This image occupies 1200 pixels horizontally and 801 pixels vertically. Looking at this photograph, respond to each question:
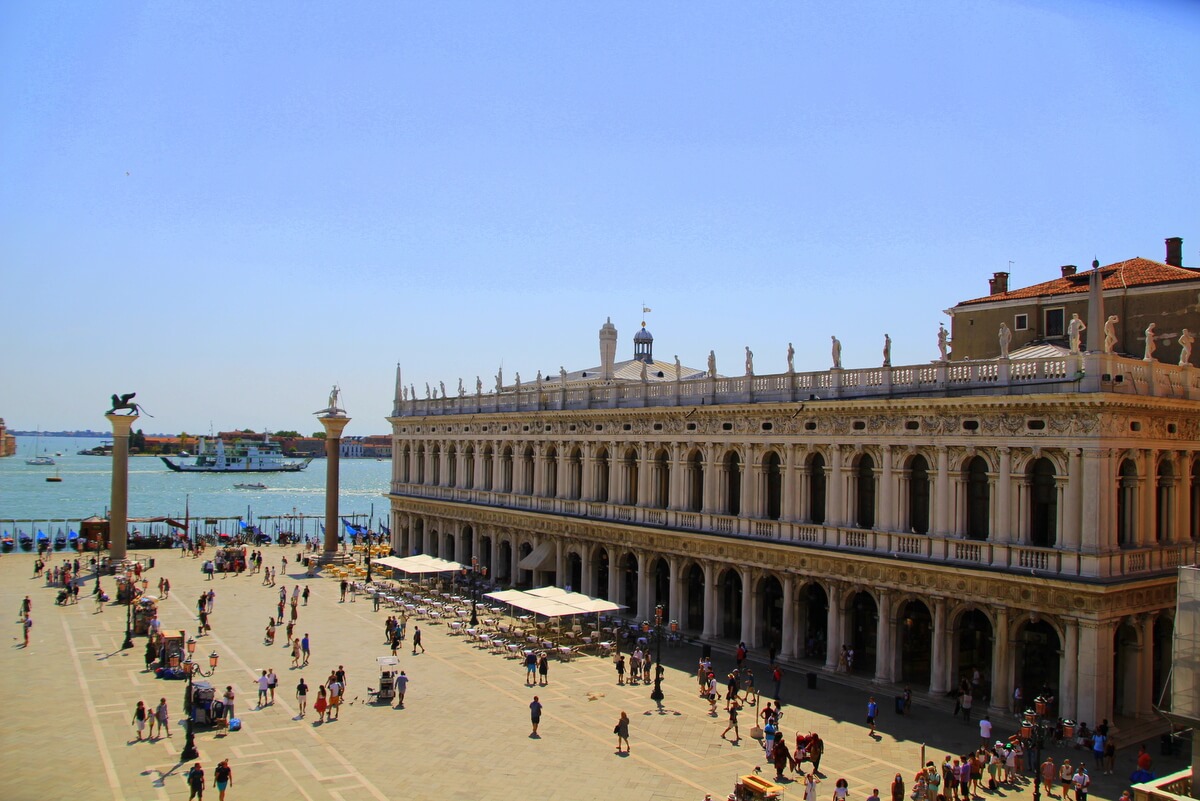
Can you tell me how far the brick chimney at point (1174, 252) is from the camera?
34.4 metres

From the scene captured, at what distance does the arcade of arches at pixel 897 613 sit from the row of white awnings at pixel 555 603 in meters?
3.66

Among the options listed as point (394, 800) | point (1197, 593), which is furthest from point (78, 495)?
point (1197, 593)

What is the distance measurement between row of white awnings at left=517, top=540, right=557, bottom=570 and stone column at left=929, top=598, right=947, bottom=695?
20213mm

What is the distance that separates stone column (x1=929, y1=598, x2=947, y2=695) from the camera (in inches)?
1099

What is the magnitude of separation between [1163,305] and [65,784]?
32806 mm

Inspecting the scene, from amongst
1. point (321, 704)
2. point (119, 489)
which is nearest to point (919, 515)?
point (321, 704)

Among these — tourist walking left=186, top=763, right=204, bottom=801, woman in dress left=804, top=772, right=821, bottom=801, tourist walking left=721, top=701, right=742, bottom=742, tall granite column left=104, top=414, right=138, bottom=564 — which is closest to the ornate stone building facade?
tourist walking left=721, top=701, right=742, bottom=742

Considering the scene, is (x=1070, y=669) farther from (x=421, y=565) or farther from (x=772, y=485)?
(x=421, y=565)

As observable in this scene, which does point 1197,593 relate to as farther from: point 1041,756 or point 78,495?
point 78,495

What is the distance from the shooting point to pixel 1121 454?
83.6 feet

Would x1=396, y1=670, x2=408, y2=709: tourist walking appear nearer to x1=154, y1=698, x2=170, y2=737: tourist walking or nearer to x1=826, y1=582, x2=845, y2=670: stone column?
x1=154, y1=698, x2=170, y2=737: tourist walking

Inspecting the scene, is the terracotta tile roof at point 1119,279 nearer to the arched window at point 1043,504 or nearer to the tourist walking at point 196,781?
the arched window at point 1043,504

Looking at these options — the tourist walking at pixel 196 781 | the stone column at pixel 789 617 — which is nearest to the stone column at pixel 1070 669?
the stone column at pixel 789 617

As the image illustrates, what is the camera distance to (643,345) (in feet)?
179
